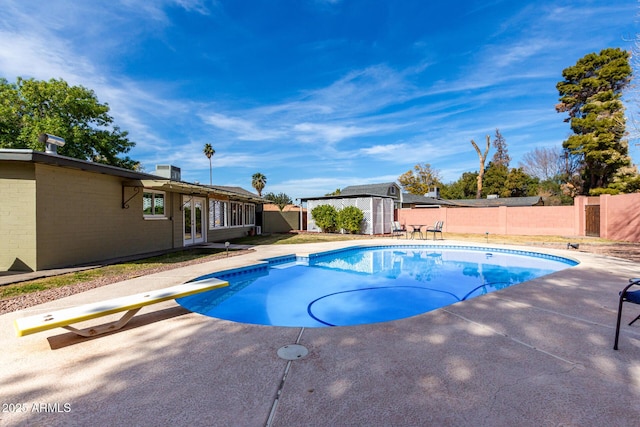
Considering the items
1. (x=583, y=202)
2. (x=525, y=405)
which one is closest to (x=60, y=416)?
(x=525, y=405)

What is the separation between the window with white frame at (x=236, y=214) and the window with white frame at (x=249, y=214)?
897 millimetres

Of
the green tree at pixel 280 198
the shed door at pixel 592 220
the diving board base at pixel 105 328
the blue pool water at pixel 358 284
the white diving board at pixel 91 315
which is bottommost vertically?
the blue pool water at pixel 358 284

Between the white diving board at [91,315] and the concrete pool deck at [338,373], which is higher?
the white diving board at [91,315]

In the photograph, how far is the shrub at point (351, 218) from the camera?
721 inches

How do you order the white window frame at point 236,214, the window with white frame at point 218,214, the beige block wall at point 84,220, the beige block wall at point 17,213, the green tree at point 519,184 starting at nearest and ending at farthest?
the beige block wall at point 17,213, the beige block wall at point 84,220, the window with white frame at point 218,214, the white window frame at point 236,214, the green tree at point 519,184

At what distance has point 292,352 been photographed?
2711mm

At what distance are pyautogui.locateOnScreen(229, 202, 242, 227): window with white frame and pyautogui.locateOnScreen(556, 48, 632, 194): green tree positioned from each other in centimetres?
2235

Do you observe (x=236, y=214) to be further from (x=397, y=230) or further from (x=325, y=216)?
(x=397, y=230)

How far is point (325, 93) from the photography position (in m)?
17.6

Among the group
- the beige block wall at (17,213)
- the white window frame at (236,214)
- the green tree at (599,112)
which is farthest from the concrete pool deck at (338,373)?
the green tree at (599,112)

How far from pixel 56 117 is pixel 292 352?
24.4m

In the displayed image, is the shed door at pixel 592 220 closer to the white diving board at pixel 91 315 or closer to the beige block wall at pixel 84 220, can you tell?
the white diving board at pixel 91 315

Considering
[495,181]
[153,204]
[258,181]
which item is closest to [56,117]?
[153,204]

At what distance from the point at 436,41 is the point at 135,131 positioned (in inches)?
845
